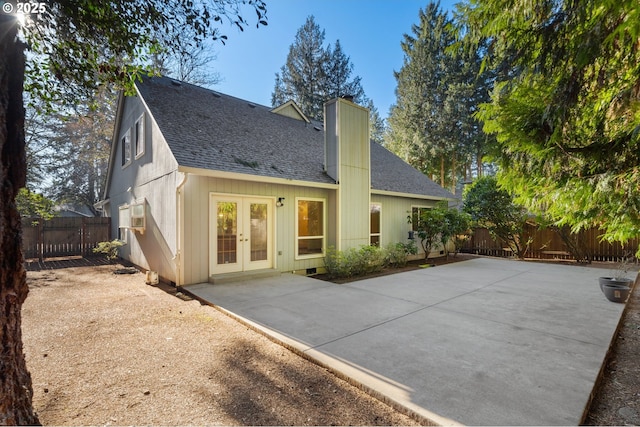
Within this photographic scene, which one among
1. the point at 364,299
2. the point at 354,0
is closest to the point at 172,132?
the point at 354,0

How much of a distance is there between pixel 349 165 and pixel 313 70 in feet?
67.1

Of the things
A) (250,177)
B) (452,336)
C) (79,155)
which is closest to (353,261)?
(250,177)

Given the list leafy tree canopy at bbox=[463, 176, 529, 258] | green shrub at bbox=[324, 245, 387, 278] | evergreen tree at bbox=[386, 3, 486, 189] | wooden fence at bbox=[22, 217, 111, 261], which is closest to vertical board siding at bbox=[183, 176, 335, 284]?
green shrub at bbox=[324, 245, 387, 278]

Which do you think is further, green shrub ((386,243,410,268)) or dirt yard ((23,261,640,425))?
green shrub ((386,243,410,268))

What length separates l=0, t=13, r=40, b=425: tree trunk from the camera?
64.1 inches

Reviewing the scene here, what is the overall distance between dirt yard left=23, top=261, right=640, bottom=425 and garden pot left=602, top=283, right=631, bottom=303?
417 millimetres

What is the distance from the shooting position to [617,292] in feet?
17.2

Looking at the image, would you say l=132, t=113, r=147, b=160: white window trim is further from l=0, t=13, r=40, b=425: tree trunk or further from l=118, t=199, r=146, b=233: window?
l=0, t=13, r=40, b=425: tree trunk

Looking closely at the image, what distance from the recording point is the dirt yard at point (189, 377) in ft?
7.63

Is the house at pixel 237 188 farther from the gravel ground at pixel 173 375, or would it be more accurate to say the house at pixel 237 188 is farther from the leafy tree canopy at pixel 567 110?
the leafy tree canopy at pixel 567 110

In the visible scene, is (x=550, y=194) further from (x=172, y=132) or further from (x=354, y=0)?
(x=172, y=132)

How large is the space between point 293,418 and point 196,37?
3689 mm

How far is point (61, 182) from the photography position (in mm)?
19969

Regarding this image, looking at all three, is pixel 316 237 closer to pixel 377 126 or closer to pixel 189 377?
pixel 189 377
